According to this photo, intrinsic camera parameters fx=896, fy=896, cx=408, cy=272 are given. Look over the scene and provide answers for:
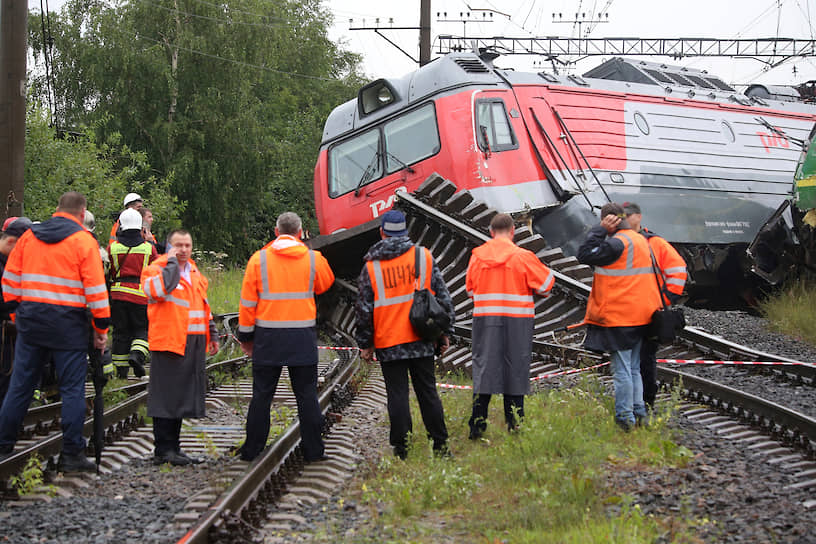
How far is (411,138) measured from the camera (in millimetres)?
12812

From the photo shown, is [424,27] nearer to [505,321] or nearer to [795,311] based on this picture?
[795,311]

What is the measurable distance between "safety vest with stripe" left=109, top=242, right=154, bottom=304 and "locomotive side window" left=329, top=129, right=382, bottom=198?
200 inches

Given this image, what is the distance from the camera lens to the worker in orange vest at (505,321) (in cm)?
625

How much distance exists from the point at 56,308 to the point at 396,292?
7.17 ft

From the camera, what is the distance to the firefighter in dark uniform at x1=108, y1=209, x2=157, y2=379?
28.3 feet

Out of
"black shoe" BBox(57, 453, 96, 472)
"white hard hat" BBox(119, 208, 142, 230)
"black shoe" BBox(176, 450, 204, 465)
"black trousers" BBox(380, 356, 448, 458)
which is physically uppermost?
"white hard hat" BBox(119, 208, 142, 230)

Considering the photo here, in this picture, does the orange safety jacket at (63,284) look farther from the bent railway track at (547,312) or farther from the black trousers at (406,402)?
the bent railway track at (547,312)

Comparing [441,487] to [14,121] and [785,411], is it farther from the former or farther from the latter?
[14,121]

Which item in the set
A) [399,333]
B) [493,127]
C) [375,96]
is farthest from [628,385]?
[375,96]

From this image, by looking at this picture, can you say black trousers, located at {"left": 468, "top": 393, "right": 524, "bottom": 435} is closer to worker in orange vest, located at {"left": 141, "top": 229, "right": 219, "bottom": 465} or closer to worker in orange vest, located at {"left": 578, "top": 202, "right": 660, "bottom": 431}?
worker in orange vest, located at {"left": 578, "top": 202, "right": 660, "bottom": 431}

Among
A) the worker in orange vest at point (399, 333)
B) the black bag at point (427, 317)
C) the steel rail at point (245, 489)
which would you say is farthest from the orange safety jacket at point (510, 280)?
the steel rail at point (245, 489)

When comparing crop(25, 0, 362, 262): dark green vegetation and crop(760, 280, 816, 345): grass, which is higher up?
crop(25, 0, 362, 262): dark green vegetation

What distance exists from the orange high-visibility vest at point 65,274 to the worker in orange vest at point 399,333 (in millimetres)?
1694

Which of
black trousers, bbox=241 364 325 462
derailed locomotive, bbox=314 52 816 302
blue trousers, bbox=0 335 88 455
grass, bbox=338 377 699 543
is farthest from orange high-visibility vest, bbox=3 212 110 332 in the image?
derailed locomotive, bbox=314 52 816 302
